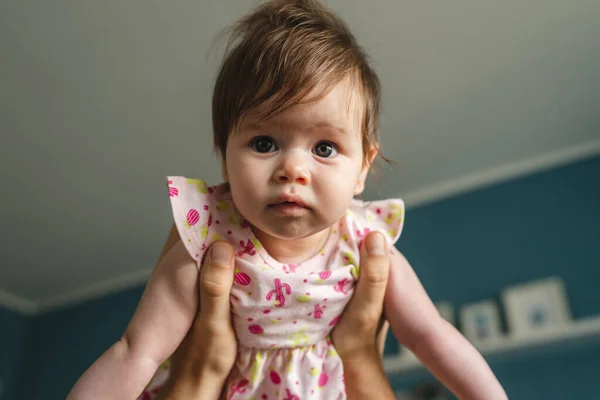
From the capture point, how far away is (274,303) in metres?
0.70

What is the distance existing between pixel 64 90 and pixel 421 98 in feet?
4.44

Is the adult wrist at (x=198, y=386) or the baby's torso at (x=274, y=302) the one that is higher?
the baby's torso at (x=274, y=302)

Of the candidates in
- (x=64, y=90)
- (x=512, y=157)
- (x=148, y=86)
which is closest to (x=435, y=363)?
(x=148, y=86)

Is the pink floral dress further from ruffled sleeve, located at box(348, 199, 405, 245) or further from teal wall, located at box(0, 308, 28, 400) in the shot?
teal wall, located at box(0, 308, 28, 400)

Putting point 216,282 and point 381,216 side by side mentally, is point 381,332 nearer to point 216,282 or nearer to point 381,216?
point 381,216

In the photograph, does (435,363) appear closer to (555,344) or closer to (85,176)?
(555,344)

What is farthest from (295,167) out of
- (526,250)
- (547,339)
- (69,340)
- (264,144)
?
(69,340)

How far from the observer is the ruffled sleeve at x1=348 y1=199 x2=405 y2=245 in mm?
837

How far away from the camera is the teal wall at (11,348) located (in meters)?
3.97

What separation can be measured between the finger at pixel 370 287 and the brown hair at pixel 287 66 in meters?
0.15

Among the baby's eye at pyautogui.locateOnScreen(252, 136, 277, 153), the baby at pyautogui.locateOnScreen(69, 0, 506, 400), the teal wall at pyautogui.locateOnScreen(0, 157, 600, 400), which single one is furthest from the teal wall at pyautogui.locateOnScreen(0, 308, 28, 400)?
the baby's eye at pyautogui.locateOnScreen(252, 136, 277, 153)

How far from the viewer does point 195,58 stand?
1956 millimetres

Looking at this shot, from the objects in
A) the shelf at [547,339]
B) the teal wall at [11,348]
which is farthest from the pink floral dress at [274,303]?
the teal wall at [11,348]

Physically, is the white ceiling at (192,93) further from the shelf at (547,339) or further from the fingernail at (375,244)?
the fingernail at (375,244)
